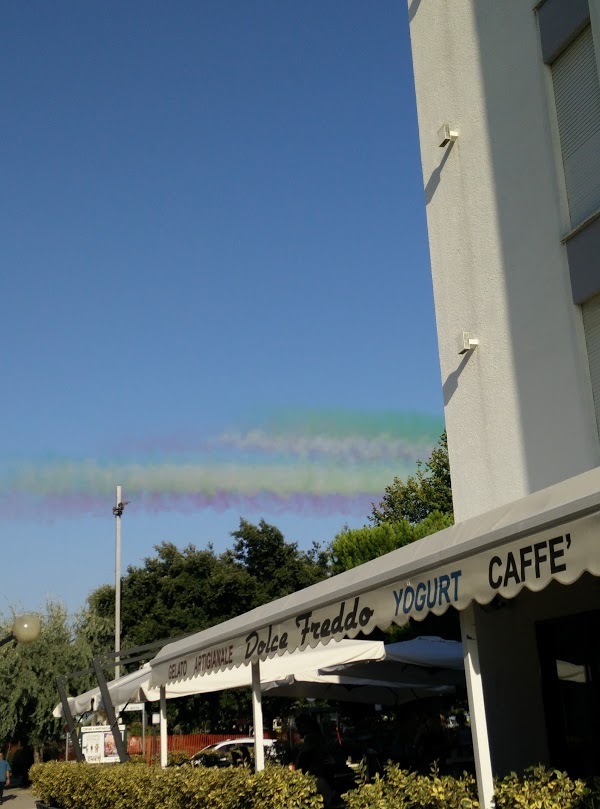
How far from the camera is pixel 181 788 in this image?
10.5m

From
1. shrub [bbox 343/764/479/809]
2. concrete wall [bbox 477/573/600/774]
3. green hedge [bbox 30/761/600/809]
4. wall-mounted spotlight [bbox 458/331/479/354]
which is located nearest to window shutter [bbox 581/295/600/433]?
wall-mounted spotlight [bbox 458/331/479/354]

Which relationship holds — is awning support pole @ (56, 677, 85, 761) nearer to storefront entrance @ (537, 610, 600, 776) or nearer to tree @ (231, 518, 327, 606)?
storefront entrance @ (537, 610, 600, 776)

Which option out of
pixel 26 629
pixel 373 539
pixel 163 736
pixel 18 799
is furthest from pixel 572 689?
pixel 373 539

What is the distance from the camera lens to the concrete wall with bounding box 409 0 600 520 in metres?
9.16

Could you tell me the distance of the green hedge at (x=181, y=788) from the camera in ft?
29.3

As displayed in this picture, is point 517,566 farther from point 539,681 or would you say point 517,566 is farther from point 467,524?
point 539,681

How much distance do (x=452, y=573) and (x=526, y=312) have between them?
4130 mm

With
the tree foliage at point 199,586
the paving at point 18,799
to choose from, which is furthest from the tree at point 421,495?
the paving at point 18,799

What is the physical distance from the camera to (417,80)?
12.7 m

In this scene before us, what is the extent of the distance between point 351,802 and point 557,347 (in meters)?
4.78

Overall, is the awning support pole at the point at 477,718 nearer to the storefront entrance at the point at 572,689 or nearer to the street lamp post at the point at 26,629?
the storefront entrance at the point at 572,689

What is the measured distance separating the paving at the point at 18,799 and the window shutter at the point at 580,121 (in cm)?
2166

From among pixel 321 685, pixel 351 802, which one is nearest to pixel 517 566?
pixel 351 802

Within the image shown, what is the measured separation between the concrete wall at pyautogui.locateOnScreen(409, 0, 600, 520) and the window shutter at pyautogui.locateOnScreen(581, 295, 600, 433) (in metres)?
0.07
